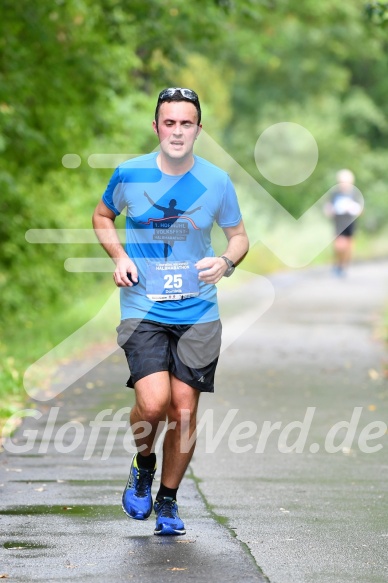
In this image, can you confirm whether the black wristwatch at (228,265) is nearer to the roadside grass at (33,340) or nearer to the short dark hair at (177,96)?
the short dark hair at (177,96)

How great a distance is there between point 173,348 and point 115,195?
777 millimetres

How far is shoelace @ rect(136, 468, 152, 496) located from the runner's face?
153 centimetres

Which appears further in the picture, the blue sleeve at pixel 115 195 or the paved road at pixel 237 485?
the blue sleeve at pixel 115 195

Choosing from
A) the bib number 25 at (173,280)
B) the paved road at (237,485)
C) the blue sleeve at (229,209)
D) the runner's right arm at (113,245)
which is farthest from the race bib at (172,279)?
the paved road at (237,485)

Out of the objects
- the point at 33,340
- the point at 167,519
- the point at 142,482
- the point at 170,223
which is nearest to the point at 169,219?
the point at 170,223

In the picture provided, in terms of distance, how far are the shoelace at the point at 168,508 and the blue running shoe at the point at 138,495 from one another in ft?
0.23

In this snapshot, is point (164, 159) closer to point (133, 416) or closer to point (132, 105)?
point (133, 416)

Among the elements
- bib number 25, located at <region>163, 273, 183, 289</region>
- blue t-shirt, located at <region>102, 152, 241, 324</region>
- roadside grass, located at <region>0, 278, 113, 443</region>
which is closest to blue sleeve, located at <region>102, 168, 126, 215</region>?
blue t-shirt, located at <region>102, 152, 241, 324</region>

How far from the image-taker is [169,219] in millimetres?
6320

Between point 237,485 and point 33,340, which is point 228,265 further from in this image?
point 33,340

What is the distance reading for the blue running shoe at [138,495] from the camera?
21.5 ft

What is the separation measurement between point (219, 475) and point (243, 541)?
2.11 metres

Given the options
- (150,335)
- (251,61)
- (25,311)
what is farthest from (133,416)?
(251,61)

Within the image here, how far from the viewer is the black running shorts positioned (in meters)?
6.43
